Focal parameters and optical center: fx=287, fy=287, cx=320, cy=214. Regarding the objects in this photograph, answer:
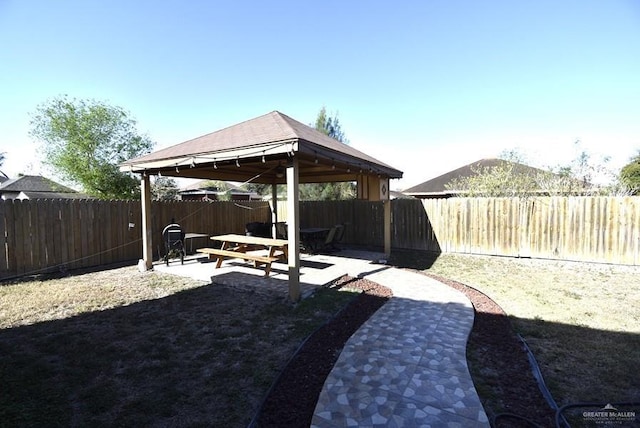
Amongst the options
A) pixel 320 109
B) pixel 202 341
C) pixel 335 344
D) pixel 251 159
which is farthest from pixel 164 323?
pixel 320 109

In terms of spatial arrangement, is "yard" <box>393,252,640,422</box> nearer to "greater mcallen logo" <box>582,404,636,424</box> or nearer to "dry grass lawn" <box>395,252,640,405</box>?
"dry grass lawn" <box>395,252,640,405</box>

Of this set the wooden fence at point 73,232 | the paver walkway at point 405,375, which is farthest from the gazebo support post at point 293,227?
the wooden fence at point 73,232

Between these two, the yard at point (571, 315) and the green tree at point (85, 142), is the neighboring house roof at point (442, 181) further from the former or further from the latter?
the green tree at point (85, 142)

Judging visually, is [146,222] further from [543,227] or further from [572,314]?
[543,227]

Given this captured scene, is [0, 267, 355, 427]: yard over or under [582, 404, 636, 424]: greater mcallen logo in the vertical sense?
over

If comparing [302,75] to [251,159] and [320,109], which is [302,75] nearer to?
[251,159]

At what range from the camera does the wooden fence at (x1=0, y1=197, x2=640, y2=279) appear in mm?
6754

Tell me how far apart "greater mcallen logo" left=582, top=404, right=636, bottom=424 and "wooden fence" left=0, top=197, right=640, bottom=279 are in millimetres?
6829

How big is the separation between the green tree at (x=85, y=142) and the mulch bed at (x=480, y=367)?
17775 mm

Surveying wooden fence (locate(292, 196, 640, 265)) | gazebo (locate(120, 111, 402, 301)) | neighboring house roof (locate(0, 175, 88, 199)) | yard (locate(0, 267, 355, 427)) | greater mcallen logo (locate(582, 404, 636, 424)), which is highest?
neighboring house roof (locate(0, 175, 88, 199))

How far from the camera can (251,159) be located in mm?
5496

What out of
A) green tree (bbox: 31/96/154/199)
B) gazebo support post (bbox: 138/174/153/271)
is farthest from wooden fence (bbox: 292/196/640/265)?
green tree (bbox: 31/96/154/199)

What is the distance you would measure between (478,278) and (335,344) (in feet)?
16.0

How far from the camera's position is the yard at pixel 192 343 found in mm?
2461
